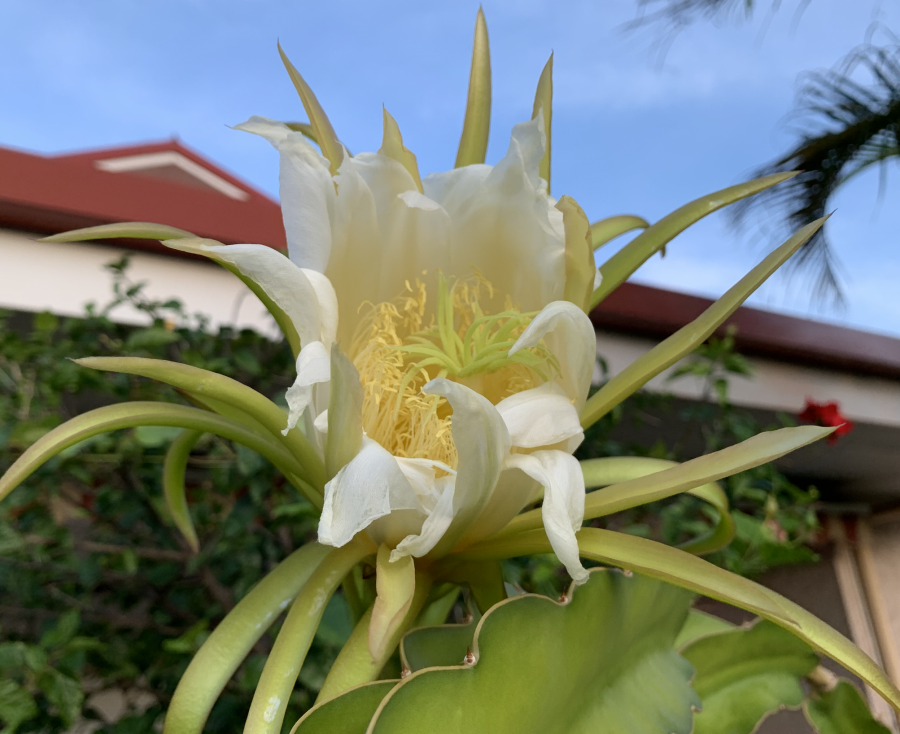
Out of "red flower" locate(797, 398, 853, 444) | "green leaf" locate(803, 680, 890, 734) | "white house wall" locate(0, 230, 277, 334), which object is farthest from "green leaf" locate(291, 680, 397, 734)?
"red flower" locate(797, 398, 853, 444)

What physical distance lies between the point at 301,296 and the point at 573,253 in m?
0.14

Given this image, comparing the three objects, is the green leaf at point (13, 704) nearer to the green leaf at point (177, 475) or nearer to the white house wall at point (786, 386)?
the green leaf at point (177, 475)

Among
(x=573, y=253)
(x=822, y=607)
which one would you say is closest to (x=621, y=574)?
(x=573, y=253)

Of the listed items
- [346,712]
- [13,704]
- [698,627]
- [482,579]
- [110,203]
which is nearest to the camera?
[346,712]

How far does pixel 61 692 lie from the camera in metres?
0.66

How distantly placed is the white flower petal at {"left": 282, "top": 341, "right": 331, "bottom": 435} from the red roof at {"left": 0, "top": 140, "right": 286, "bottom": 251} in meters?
0.81

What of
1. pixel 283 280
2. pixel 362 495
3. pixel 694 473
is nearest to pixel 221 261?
pixel 283 280

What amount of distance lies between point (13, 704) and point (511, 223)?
26.9 inches

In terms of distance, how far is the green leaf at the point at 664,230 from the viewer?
0.36 meters

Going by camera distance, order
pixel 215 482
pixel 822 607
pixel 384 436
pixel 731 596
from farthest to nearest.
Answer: pixel 822 607 < pixel 215 482 < pixel 384 436 < pixel 731 596

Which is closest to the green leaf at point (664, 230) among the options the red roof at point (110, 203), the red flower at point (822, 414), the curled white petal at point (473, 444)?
the curled white petal at point (473, 444)

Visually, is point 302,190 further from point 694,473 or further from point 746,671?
point 746,671

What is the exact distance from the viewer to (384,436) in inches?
14.9

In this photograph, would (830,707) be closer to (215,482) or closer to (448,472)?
(448,472)
